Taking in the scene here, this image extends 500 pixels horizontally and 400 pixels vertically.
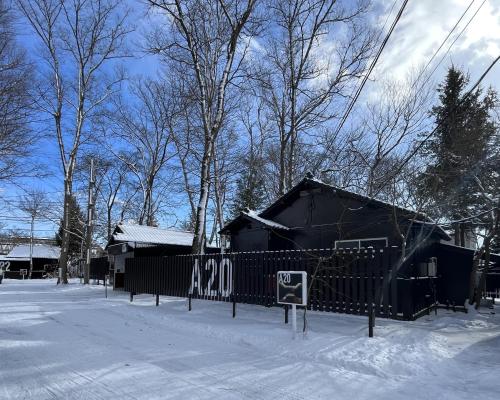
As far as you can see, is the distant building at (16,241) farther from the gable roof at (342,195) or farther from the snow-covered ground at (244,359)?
the snow-covered ground at (244,359)

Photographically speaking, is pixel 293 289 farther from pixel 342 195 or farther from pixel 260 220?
pixel 260 220

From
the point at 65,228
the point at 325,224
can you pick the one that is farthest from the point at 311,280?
the point at 65,228

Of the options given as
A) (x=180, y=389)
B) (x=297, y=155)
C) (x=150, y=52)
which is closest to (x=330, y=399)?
(x=180, y=389)

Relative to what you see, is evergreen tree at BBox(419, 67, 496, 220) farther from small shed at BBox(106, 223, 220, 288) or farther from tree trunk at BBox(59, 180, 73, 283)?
tree trunk at BBox(59, 180, 73, 283)

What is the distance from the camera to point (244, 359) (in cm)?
738

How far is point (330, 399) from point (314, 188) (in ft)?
36.8

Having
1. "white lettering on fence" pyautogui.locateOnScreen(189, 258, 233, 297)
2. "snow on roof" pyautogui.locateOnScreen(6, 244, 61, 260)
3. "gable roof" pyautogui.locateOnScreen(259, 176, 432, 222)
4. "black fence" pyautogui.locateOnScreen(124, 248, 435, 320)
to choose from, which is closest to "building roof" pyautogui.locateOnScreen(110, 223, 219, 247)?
"black fence" pyautogui.locateOnScreen(124, 248, 435, 320)

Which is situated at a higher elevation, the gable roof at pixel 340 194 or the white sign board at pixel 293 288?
the gable roof at pixel 340 194

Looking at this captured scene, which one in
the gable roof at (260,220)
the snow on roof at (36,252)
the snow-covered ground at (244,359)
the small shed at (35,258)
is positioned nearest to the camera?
the snow-covered ground at (244,359)

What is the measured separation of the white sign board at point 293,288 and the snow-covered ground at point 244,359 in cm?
69

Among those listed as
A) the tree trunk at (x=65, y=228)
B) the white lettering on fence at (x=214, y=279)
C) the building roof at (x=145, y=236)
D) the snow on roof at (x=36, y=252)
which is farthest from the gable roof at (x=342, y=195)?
the snow on roof at (x=36, y=252)

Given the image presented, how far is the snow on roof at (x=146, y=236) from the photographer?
74.6 feet

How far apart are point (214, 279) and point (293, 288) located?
4.47 meters

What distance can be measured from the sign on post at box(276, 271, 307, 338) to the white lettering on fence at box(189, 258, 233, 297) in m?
3.36
